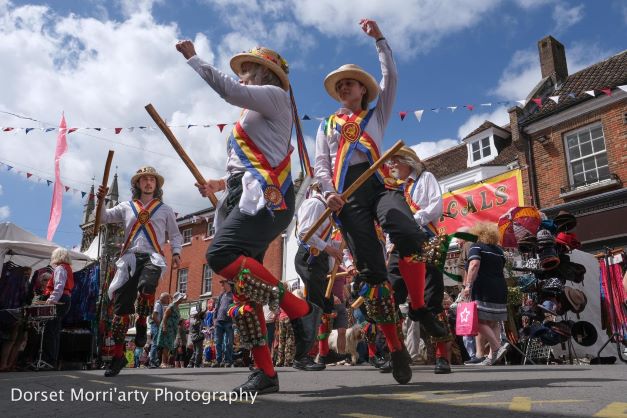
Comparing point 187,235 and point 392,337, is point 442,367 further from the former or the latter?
point 187,235

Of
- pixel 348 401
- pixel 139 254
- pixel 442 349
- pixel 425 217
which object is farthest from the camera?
pixel 139 254

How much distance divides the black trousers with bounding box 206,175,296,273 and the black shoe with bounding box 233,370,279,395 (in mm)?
613

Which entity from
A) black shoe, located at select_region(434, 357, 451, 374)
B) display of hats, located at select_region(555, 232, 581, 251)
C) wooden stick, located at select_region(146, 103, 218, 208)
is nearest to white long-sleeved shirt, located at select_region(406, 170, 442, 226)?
black shoe, located at select_region(434, 357, 451, 374)

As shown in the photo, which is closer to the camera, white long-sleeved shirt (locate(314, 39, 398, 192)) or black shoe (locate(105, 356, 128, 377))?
white long-sleeved shirt (locate(314, 39, 398, 192))

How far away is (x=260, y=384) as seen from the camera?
269cm

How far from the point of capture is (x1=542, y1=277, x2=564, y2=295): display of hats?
6652 mm

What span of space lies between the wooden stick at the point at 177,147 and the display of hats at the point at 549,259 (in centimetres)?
497

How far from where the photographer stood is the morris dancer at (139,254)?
514 cm

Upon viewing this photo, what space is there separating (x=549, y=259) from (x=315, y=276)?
3.26m

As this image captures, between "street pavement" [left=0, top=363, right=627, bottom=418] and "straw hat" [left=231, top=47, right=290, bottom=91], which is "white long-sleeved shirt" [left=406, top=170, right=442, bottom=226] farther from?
"straw hat" [left=231, top=47, right=290, bottom=91]

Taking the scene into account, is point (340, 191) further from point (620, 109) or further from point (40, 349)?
point (620, 109)

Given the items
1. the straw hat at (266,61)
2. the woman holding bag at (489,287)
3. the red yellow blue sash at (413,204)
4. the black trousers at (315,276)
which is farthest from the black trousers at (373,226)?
the woman holding bag at (489,287)

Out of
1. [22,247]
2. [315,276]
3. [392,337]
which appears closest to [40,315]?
[22,247]

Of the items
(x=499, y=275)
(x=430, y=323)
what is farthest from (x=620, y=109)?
(x=430, y=323)
